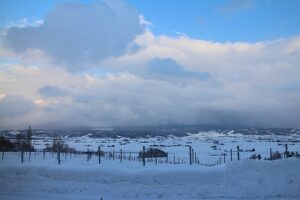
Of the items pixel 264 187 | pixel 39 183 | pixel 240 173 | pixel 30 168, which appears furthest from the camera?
pixel 30 168

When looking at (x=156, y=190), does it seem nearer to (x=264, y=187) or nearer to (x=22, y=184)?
(x=264, y=187)

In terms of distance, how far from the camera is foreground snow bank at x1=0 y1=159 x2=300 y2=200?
1805 centimetres

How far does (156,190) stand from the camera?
19203mm

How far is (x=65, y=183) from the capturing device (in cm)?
2127

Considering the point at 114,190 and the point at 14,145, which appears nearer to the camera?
the point at 114,190

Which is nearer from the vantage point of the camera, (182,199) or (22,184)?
(182,199)

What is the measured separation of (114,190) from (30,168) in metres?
7.08

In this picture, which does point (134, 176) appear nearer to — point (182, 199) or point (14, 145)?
point (182, 199)

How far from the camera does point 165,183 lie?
20297 mm

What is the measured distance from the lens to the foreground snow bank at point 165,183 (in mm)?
18047

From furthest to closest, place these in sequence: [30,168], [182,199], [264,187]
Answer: [30,168]
[264,187]
[182,199]

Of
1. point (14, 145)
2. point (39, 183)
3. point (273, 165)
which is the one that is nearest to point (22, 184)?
point (39, 183)

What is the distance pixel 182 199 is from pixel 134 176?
4588 millimetres

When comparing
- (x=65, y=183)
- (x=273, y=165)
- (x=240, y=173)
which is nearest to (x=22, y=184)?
(x=65, y=183)
